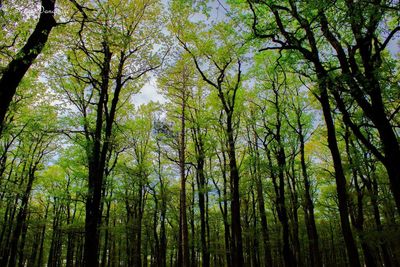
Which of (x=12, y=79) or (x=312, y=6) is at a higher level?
(x=312, y=6)

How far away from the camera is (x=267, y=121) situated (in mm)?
19891

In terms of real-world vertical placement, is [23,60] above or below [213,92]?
below

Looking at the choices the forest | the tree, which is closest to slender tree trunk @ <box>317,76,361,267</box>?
the forest

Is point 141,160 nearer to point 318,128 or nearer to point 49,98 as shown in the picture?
point 49,98

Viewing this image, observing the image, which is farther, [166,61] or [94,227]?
[166,61]

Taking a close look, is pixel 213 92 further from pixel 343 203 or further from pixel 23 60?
pixel 23 60

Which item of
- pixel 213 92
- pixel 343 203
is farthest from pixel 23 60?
pixel 213 92

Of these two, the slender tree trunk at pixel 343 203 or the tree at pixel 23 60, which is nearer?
the tree at pixel 23 60

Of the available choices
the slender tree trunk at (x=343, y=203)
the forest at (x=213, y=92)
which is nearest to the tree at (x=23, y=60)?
the forest at (x=213, y=92)

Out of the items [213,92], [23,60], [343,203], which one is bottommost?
[343,203]

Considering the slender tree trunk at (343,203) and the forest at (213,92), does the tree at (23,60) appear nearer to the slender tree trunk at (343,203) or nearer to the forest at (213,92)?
the forest at (213,92)

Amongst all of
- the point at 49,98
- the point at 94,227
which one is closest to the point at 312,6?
the point at 94,227

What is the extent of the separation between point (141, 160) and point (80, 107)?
9.31 m

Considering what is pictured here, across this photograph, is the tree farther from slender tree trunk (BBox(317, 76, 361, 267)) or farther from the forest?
slender tree trunk (BBox(317, 76, 361, 267))
